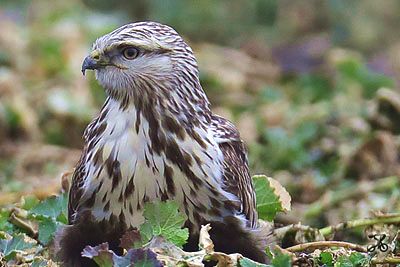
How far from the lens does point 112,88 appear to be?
5008 millimetres

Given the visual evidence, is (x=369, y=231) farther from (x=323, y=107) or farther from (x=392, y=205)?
(x=323, y=107)

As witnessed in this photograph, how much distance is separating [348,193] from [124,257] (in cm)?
330

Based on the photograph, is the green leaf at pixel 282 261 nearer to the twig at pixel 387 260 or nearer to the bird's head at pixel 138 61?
the twig at pixel 387 260

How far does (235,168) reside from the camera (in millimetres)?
5051

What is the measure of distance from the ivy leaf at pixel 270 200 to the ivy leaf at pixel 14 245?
1110mm

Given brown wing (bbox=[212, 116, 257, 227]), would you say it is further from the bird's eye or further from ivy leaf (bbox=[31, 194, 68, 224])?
ivy leaf (bbox=[31, 194, 68, 224])

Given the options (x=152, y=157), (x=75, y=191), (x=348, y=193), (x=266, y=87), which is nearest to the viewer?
(x=152, y=157)

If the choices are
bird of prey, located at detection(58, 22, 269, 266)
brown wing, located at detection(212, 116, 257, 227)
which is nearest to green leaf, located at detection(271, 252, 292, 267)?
bird of prey, located at detection(58, 22, 269, 266)

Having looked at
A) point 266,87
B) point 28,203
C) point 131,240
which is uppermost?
point 266,87

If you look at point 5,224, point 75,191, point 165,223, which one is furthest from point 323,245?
point 5,224

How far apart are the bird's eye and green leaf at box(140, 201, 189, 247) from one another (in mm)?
742

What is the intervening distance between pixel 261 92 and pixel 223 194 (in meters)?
5.67

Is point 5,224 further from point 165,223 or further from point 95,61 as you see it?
point 165,223

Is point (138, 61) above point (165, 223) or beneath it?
above
